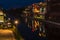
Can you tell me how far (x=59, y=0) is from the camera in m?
5.88

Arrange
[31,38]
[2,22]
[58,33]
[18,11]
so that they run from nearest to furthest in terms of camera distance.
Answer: [58,33], [31,38], [2,22], [18,11]

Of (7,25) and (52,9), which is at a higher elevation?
(52,9)

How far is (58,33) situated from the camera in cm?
548

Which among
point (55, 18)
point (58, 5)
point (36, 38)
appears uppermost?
point (58, 5)

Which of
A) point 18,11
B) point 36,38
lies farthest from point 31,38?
point 18,11

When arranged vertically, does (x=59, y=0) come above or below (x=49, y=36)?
above

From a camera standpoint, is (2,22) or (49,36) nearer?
(49,36)

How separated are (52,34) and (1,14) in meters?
11.4

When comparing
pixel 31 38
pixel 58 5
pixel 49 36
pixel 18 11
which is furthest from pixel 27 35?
pixel 18 11

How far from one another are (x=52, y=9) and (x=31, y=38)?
4.49 metres

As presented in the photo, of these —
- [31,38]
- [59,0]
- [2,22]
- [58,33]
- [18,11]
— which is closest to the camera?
[58,33]

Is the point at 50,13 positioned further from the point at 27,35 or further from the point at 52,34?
the point at 27,35

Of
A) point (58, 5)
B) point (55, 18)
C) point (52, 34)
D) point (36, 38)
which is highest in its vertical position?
point (58, 5)

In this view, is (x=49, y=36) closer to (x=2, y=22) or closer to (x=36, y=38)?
(x=36, y=38)
